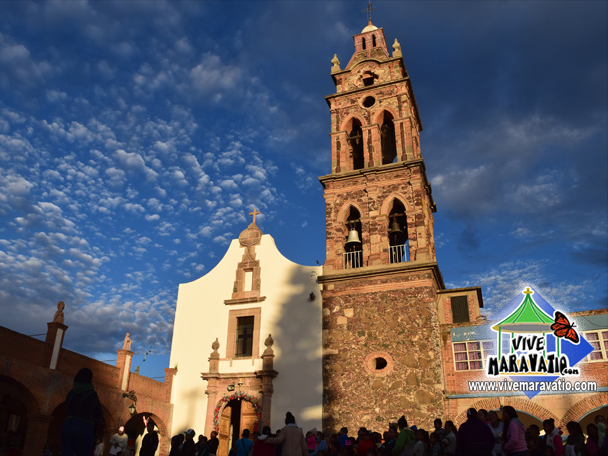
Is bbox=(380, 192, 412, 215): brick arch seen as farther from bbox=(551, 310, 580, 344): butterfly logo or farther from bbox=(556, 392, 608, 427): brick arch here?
bbox=(556, 392, 608, 427): brick arch

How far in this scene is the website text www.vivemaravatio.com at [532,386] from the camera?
16422mm

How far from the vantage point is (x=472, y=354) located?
1784 cm

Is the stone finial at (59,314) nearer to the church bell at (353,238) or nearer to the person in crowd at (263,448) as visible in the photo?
the person in crowd at (263,448)

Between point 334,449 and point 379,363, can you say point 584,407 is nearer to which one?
point 379,363

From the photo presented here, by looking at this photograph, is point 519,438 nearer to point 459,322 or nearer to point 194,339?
point 459,322

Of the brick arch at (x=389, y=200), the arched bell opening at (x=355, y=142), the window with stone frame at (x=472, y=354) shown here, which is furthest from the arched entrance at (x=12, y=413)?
the arched bell opening at (x=355, y=142)

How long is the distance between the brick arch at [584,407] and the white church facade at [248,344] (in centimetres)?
824

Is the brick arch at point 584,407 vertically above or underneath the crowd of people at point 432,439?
above

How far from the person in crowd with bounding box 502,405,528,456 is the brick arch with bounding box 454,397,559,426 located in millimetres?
9063

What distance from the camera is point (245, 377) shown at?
1978 cm

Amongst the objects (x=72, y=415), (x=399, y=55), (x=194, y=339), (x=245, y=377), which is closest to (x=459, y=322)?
(x=245, y=377)

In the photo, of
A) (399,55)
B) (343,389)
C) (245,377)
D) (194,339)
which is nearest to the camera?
(343,389)

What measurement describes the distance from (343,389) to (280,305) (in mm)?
4359

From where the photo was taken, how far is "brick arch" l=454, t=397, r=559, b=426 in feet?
54.0
